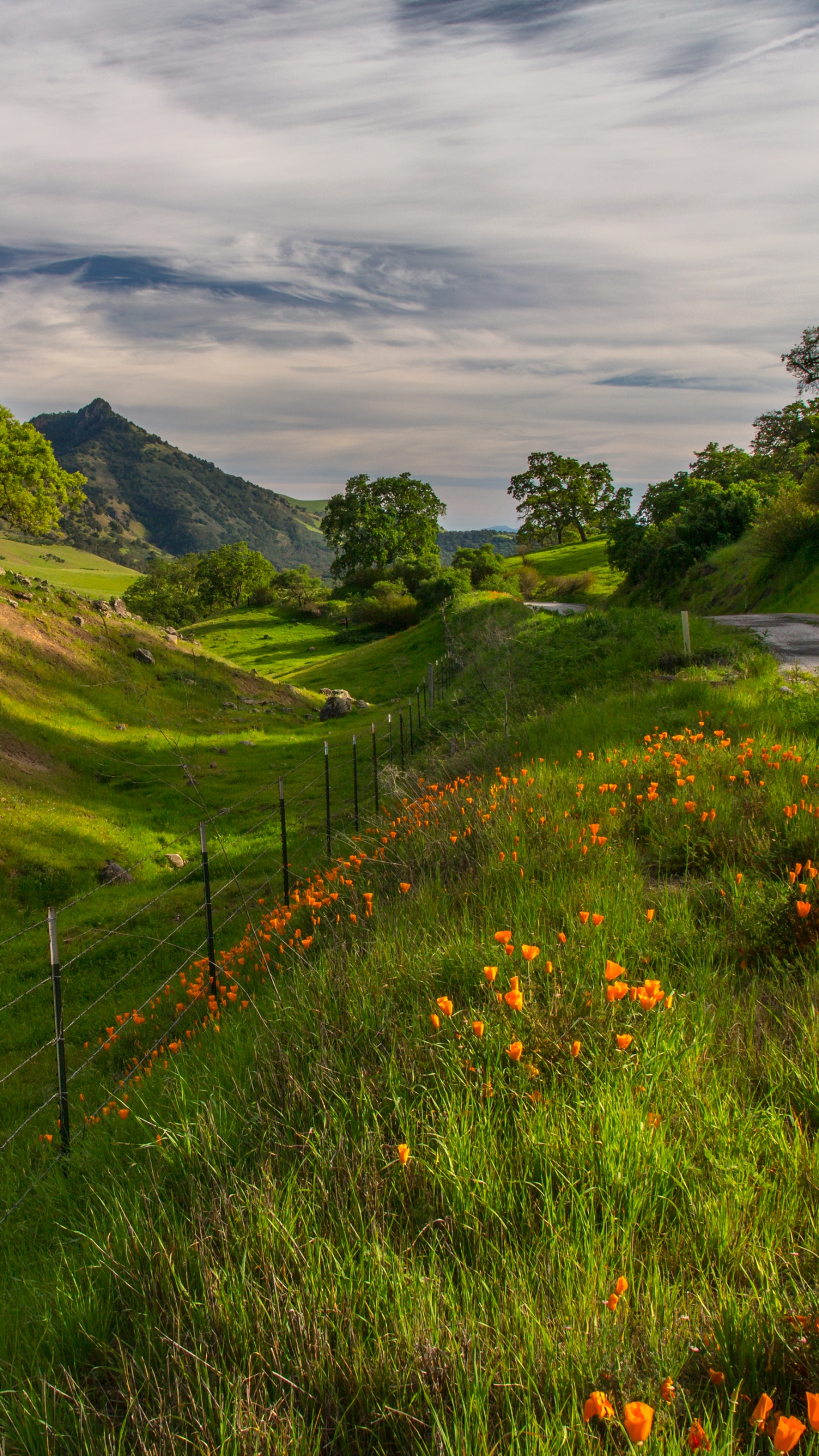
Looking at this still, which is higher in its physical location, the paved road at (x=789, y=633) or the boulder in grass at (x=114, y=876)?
the paved road at (x=789, y=633)

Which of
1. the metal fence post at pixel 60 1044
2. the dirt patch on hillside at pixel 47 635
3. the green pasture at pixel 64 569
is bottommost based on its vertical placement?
the metal fence post at pixel 60 1044

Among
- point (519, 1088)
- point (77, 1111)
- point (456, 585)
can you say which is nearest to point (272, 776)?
point (77, 1111)

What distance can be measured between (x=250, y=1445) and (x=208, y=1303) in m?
0.40

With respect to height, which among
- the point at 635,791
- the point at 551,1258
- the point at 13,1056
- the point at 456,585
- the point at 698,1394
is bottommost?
the point at 13,1056

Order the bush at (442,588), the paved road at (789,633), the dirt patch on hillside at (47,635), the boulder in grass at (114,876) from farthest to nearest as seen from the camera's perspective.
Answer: the bush at (442,588) → the dirt patch on hillside at (47,635) → the boulder in grass at (114,876) → the paved road at (789,633)

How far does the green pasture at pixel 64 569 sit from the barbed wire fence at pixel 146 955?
93.2 metres

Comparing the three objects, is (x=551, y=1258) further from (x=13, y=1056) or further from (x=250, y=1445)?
(x=13, y=1056)

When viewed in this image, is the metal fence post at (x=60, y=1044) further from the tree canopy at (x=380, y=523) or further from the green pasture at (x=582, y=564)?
the tree canopy at (x=380, y=523)

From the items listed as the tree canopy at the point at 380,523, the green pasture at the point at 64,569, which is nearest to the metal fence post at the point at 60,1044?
the tree canopy at the point at 380,523

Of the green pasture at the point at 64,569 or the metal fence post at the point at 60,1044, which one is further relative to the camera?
the green pasture at the point at 64,569

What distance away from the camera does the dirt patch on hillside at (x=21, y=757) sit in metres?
16.5

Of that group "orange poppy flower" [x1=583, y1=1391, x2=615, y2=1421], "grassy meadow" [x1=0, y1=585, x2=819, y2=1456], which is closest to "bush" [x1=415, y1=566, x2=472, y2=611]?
"grassy meadow" [x1=0, y1=585, x2=819, y2=1456]

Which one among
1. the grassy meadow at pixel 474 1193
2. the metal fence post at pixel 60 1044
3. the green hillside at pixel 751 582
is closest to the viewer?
the grassy meadow at pixel 474 1193

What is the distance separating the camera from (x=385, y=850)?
681 centimetres
